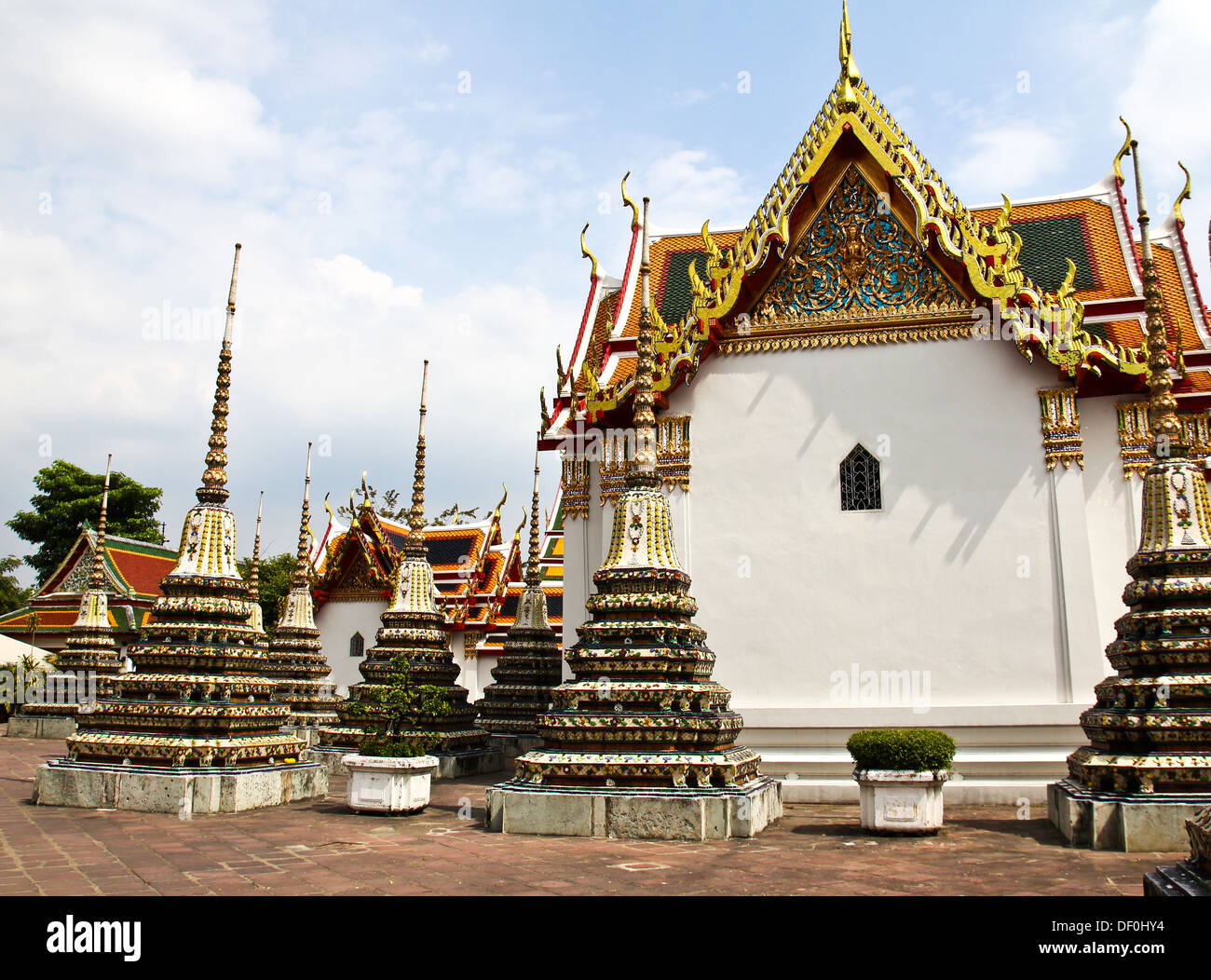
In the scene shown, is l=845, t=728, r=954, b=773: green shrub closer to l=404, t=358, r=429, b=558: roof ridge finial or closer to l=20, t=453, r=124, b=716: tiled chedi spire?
l=404, t=358, r=429, b=558: roof ridge finial

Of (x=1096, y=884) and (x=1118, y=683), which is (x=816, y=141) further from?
(x=1096, y=884)

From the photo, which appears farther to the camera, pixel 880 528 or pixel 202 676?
pixel 880 528

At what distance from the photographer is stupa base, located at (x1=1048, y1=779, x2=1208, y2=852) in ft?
23.5

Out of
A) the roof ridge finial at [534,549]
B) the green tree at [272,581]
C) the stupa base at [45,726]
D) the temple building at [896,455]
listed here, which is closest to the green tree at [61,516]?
the green tree at [272,581]

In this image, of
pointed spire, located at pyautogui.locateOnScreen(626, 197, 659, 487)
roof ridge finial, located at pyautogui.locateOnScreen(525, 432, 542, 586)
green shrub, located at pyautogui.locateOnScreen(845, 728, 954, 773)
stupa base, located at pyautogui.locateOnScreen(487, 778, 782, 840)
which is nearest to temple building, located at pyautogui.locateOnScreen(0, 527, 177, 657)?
roof ridge finial, located at pyautogui.locateOnScreen(525, 432, 542, 586)

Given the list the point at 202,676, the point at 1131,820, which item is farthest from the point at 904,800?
the point at 202,676

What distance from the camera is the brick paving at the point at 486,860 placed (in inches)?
219

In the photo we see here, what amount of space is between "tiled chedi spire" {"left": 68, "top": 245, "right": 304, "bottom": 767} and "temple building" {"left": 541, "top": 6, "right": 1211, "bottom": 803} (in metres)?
3.96

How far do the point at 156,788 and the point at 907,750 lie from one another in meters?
6.83

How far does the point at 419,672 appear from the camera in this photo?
13.6 meters

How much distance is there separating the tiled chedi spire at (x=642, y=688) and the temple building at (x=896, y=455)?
60.6 inches

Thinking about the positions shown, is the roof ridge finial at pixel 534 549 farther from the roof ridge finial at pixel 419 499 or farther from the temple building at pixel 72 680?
the temple building at pixel 72 680

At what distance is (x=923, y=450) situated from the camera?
11.3m

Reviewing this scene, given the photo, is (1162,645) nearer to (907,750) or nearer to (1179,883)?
(907,750)
